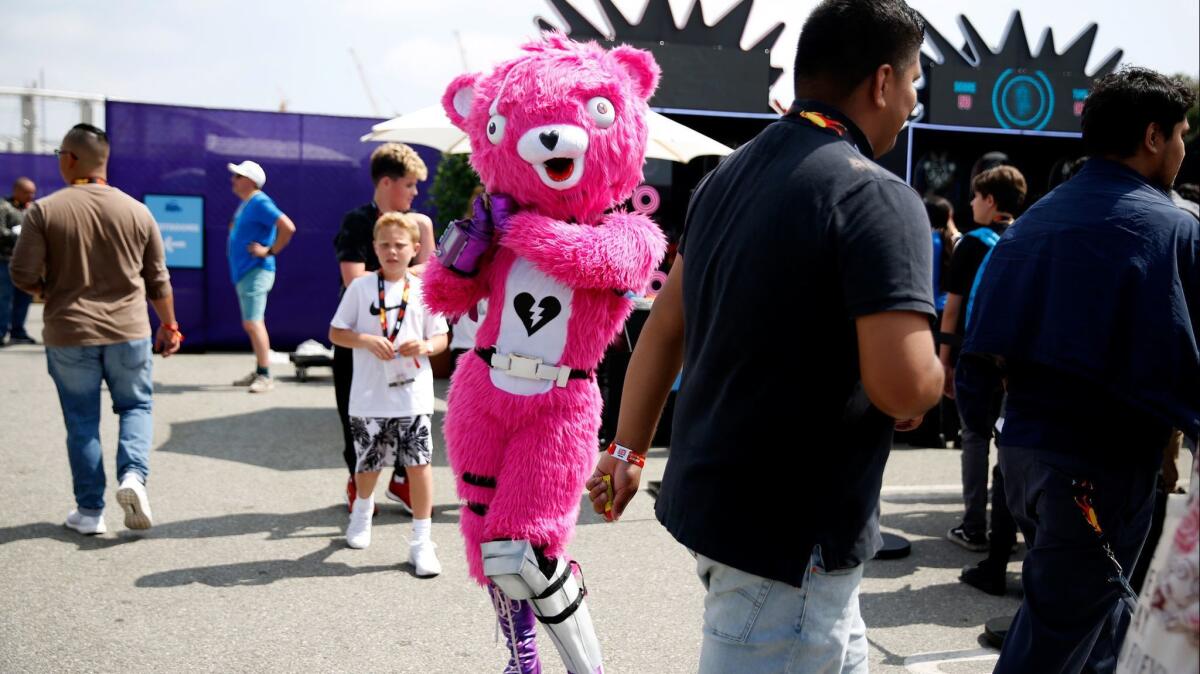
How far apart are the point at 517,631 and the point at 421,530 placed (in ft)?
5.06

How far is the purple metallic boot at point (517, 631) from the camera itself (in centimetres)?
321

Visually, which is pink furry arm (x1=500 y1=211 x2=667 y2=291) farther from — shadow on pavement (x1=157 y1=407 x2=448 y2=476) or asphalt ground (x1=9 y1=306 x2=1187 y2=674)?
shadow on pavement (x1=157 y1=407 x2=448 y2=476)

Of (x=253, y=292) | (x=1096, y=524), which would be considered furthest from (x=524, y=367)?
(x=253, y=292)

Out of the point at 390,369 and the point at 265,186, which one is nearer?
the point at 390,369

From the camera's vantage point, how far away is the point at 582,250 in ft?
10.7

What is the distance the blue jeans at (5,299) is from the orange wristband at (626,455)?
38.6ft

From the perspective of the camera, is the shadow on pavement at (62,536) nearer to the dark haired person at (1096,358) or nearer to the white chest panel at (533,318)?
the white chest panel at (533,318)

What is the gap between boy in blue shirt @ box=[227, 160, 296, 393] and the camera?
9.12m

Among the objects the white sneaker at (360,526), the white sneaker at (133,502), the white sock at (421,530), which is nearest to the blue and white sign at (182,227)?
the white sneaker at (133,502)

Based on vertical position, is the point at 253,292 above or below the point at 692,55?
below

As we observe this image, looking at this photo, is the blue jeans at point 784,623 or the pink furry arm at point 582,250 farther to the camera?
the pink furry arm at point 582,250

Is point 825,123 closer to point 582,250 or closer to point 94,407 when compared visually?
point 582,250

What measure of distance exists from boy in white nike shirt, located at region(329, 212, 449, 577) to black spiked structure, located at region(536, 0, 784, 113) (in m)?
3.26

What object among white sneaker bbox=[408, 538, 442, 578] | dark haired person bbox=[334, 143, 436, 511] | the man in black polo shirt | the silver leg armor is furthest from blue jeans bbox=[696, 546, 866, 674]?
dark haired person bbox=[334, 143, 436, 511]
